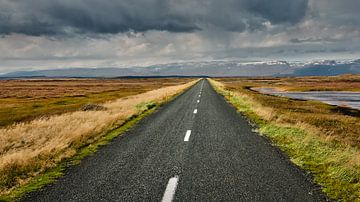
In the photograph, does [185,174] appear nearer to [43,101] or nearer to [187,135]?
[187,135]

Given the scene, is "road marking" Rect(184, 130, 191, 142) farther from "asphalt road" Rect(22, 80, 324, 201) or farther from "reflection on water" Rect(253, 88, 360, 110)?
"reflection on water" Rect(253, 88, 360, 110)

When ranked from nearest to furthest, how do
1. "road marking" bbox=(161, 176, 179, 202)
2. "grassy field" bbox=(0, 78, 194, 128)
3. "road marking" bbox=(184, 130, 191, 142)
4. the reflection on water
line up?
"road marking" bbox=(161, 176, 179, 202) → "road marking" bbox=(184, 130, 191, 142) → "grassy field" bbox=(0, 78, 194, 128) → the reflection on water

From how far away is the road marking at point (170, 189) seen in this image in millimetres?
6266

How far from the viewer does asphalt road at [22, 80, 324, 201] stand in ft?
21.5

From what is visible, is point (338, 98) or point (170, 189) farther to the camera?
point (338, 98)

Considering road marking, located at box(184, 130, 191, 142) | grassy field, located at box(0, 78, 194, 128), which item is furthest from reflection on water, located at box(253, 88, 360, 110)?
grassy field, located at box(0, 78, 194, 128)

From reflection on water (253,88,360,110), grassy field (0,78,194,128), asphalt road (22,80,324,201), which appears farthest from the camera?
reflection on water (253,88,360,110)

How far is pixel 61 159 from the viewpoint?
10188 millimetres

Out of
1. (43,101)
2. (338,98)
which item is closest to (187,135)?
(43,101)

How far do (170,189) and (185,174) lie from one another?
3.88ft

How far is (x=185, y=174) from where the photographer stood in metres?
7.96

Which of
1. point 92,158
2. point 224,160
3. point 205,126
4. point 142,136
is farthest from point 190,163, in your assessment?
point 205,126

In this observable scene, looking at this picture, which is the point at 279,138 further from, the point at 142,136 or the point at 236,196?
the point at 236,196

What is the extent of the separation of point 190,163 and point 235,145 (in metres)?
3.10
